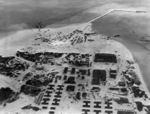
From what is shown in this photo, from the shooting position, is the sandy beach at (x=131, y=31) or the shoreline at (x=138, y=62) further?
the sandy beach at (x=131, y=31)

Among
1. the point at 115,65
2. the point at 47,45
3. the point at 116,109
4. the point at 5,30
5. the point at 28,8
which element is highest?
the point at 28,8

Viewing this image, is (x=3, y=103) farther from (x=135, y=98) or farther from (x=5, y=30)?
(x=5, y=30)

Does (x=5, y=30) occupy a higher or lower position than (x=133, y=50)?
higher

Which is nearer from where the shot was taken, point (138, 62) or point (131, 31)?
point (138, 62)

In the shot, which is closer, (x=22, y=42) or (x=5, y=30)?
(x=22, y=42)

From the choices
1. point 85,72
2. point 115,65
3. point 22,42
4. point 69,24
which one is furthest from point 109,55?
point 22,42

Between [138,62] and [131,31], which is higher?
[131,31]

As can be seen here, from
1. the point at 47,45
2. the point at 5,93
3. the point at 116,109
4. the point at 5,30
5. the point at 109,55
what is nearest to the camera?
the point at 116,109

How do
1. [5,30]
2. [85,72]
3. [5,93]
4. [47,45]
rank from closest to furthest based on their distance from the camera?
[5,93], [85,72], [47,45], [5,30]

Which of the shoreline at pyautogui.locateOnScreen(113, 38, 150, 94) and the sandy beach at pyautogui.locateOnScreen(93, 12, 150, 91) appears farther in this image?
the sandy beach at pyautogui.locateOnScreen(93, 12, 150, 91)
